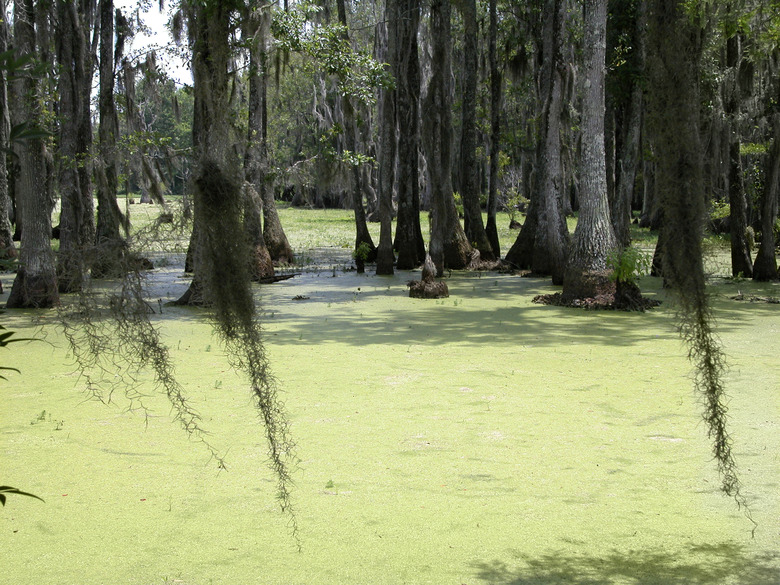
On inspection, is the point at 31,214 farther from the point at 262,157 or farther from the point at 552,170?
the point at 552,170

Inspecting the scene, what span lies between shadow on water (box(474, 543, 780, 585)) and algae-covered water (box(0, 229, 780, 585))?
0.03 ft

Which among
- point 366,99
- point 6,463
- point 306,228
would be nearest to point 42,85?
point 366,99

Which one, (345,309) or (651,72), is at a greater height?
(651,72)

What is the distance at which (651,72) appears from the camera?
222cm

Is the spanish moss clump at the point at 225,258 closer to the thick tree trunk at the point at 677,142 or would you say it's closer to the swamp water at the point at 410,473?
the thick tree trunk at the point at 677,142

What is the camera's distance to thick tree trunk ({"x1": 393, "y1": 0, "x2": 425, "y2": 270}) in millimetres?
15680

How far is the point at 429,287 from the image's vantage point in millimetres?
11633

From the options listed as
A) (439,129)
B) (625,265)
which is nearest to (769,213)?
(625,265)

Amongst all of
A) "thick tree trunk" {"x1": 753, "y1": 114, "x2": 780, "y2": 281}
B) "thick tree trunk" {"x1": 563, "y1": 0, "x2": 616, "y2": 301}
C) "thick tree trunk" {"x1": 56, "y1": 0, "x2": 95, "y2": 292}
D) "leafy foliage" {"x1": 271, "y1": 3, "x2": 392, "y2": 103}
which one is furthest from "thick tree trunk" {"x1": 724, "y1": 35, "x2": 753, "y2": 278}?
"thick tree trunk" {"x1": 56, "y1": 0, "x2": 95, "y2": 292}

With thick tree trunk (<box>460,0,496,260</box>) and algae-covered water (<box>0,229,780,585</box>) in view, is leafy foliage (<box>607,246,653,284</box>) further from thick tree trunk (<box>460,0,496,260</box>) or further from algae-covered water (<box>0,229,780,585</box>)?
thick tree trunk (<box>460,0,496,260</box>)

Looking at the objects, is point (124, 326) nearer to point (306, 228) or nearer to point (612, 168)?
point (612, 168)

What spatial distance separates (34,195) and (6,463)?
7180 millimetres

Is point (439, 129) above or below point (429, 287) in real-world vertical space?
above

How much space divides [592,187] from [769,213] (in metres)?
3.77
